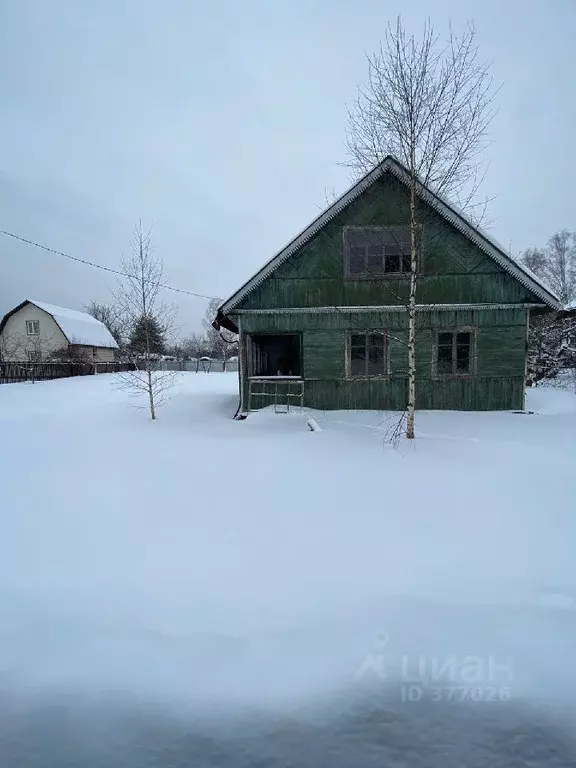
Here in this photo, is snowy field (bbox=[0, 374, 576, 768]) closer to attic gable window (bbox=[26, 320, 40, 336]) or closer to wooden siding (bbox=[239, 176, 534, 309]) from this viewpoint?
wooden siding (bbox=[239, 176, 534, 309])

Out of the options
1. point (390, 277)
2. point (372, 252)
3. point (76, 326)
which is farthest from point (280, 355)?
point (76, 326)

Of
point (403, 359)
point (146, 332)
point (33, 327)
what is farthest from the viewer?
point (33, 327)

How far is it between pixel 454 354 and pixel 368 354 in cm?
259

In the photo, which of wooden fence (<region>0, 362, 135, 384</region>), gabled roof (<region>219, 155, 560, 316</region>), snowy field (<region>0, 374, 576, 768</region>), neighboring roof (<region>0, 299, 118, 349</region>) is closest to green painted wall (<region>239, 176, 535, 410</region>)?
gabled roof (<region>219, 155, 560, 316</region>)

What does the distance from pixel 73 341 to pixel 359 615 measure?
43.6 meters

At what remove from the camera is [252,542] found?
445cm

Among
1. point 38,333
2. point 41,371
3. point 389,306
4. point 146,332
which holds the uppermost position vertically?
point 38,333

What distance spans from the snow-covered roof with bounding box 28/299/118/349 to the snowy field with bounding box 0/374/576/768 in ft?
129

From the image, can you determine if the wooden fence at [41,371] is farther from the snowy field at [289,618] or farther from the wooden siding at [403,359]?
the snowy field at [289,618]

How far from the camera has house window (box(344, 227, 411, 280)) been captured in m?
12.1

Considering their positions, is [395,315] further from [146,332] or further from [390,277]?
[146,332]

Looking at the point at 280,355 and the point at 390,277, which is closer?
the point at 390,277

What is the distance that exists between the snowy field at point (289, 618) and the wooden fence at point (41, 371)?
2837cm

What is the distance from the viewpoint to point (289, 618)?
3285 millimetres
